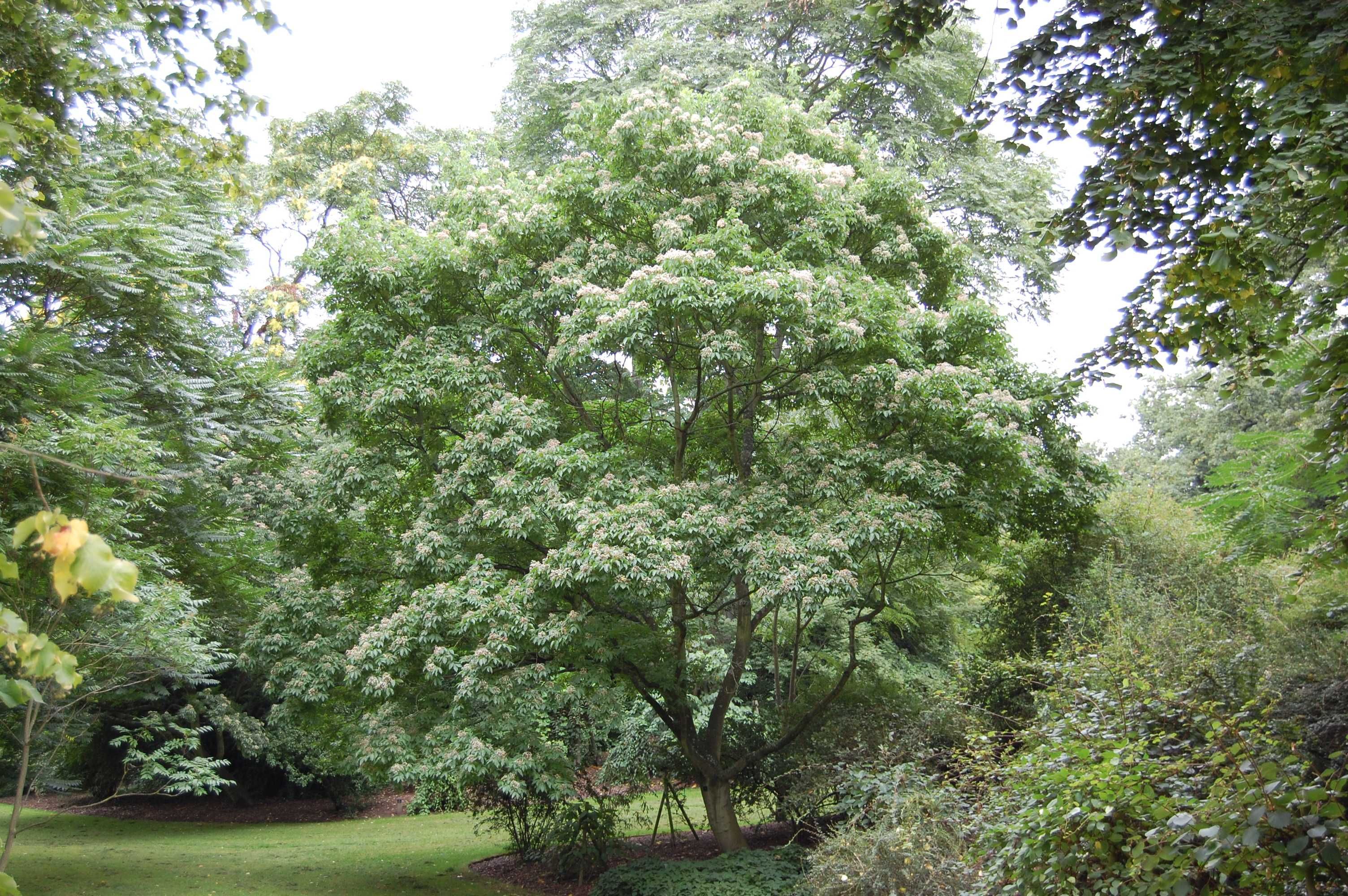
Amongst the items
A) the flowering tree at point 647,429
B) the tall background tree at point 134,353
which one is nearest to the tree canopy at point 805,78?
the flowering tree at point 647,429

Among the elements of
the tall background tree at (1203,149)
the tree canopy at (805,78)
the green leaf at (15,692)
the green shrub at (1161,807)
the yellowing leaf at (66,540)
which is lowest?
the green shrub at (1161,807)

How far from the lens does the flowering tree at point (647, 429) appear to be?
29.2 ft

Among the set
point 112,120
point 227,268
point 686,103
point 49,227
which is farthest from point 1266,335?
point 112,120

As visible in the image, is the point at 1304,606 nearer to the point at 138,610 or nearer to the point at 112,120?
the point at 138,610

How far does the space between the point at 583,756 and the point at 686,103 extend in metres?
9.29

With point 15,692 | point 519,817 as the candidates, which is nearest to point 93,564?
point 15,692

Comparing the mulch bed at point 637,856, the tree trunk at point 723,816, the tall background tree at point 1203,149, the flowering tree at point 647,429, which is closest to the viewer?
the tall background tree at point 1203,149

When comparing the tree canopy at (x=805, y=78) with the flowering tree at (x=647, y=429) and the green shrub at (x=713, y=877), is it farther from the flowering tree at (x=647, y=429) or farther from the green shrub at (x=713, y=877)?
the green shrub at (x=713, y=877)

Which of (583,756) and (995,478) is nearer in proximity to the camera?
(995,478)

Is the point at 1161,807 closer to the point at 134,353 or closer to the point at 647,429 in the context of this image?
the point at 647,429

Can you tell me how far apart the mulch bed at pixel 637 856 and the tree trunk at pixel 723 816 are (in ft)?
1.42

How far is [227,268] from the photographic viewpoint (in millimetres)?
12875

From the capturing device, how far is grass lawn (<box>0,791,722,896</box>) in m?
10.7

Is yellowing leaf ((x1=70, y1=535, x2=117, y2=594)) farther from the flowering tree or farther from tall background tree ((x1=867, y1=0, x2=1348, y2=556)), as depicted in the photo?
the flowering tree
